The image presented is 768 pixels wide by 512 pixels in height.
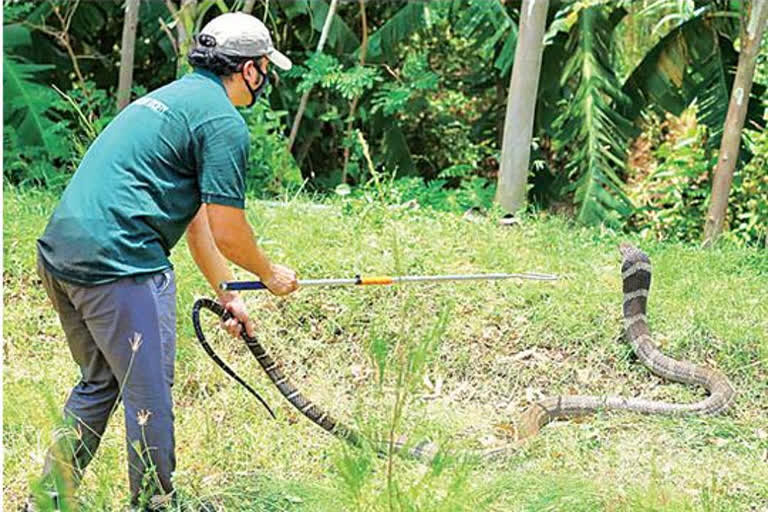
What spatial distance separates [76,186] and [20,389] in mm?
1813

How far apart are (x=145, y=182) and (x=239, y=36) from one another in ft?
1.90

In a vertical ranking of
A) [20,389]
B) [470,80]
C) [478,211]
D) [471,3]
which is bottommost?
[20,389]

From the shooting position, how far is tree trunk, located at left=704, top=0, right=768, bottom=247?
720 cm

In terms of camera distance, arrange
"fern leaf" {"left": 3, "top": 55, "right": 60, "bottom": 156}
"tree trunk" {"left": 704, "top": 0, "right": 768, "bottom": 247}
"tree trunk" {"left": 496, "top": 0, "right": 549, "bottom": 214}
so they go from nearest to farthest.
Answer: "tree trunk" {"left": 704, "top": 0, "right": 768, "bottom": 247} < "tree trunk" {"left": 496, "top": 0, "right": 549, "bottom": 214} < "fern leaf" {"left": 3, "top": 55, "right": 60, "bottom": 156}

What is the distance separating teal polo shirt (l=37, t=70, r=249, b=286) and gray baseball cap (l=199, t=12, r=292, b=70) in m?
0.13

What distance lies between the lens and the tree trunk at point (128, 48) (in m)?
7.96

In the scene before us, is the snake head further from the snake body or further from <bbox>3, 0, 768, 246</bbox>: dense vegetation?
<bbox>3, 0, 768, 246</bbox>: dense vegetation

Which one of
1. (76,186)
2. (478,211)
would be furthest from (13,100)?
(76,186)

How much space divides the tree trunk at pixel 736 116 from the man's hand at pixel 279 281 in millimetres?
4344

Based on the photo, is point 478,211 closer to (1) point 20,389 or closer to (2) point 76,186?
(1) point 20,389

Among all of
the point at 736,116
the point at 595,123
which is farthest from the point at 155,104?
the point at 595,123

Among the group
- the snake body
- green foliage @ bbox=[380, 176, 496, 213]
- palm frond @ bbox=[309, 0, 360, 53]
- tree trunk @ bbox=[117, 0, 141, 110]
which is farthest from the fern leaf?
the snake body

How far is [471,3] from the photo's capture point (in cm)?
923

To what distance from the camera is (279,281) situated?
3.87m
